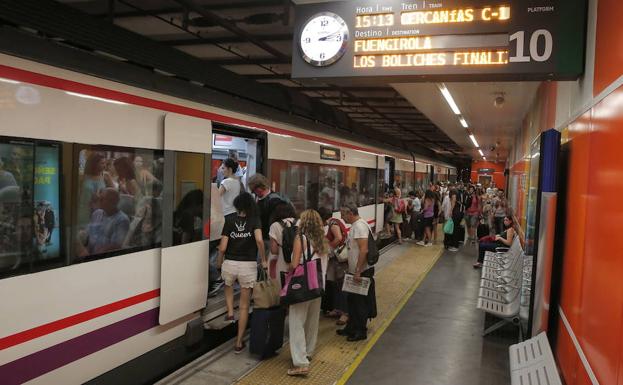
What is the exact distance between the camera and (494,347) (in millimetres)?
4980

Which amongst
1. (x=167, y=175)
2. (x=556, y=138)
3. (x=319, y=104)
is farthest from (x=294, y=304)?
(x=319, y=104)

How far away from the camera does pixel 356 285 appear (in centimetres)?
500

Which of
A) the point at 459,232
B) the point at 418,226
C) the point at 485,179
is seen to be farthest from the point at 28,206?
the point at 485,179

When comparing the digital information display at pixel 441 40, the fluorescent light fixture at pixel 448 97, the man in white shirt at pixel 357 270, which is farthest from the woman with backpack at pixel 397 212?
the digital information display at pixel 441 40

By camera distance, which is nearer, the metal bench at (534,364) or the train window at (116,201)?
the metal bench at (534,364)

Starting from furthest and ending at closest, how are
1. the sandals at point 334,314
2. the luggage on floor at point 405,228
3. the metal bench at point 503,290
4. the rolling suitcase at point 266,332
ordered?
the luggage on floor at point 405,228 < the sandals at point 334,314 < the metal bench at point 503,290 < the rolling suitcase at point 266,332

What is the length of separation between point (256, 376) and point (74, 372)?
152cm

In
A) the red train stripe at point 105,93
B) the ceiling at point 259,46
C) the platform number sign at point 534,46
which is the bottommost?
the red train stripe at point 105,93

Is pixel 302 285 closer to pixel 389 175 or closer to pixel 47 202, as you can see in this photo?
pixel 47 202

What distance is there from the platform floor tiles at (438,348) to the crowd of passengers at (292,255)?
0.49 meters

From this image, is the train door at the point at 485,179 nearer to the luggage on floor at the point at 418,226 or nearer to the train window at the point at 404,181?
the train window at the point at 404,181

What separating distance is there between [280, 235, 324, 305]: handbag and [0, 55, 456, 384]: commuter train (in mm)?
879

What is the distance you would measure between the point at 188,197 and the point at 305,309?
150cm

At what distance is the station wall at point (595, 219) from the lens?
1.97m
